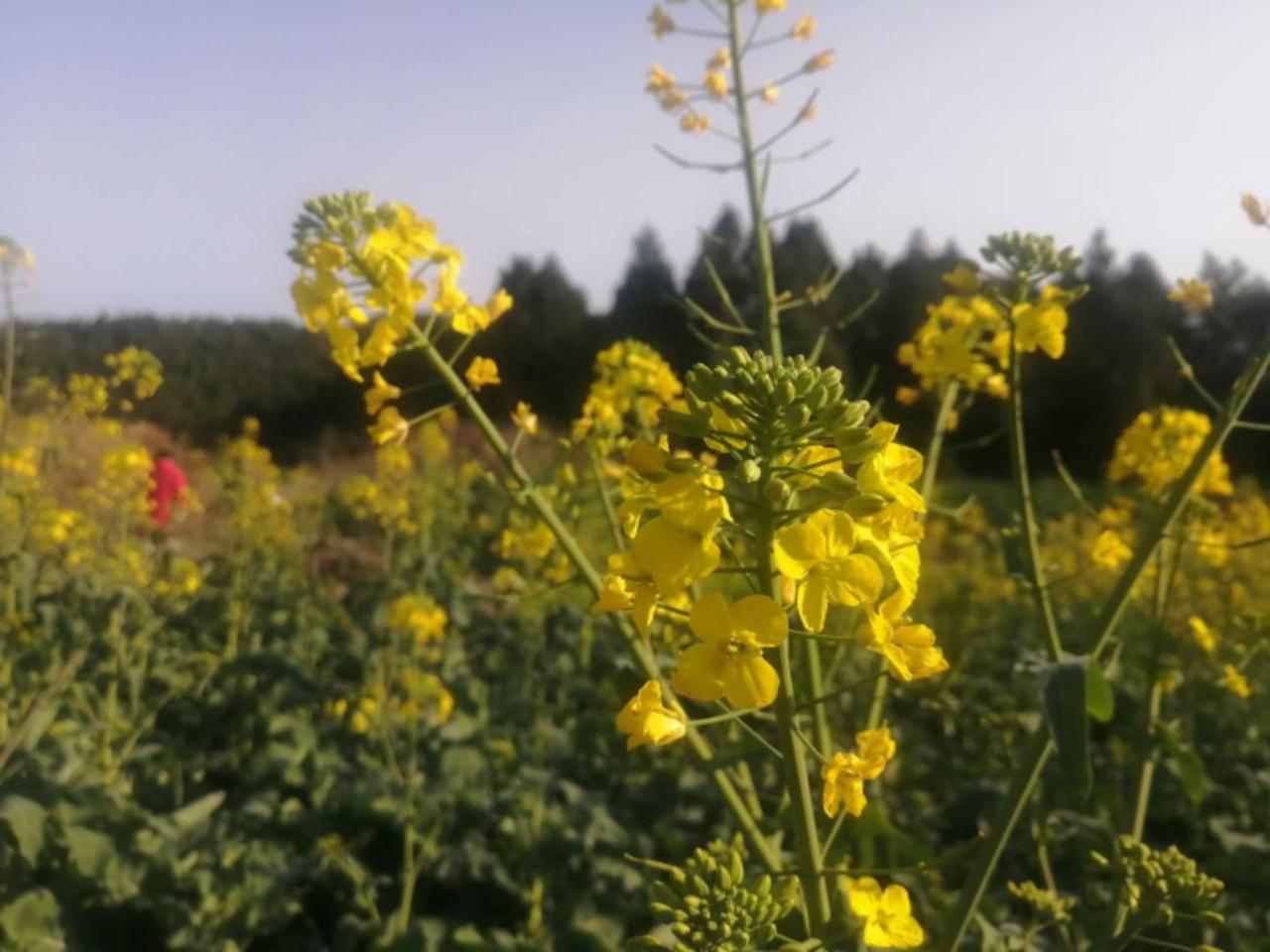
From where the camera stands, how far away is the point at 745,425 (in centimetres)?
121

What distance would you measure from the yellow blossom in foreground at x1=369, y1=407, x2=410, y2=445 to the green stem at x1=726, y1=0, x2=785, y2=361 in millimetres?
758

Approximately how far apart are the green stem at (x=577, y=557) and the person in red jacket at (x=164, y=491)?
3.60 meters

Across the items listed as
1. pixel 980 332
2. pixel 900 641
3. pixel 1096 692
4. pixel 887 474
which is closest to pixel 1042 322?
pixel 980 332

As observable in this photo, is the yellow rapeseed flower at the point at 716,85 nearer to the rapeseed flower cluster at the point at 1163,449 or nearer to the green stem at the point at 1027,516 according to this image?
the green stem at the point at 1027,516

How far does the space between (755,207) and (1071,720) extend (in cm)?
134

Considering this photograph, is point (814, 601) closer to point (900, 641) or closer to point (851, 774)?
point (900, 641)

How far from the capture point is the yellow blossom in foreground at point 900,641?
1.16 metres

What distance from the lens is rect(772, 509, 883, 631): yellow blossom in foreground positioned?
115 cm

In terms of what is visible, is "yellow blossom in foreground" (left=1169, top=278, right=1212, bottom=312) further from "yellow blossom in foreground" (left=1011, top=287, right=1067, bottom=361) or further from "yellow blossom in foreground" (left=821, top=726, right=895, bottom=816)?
"yellow blossom in foreground" (left=821, top=726, right=895, bottom=816)

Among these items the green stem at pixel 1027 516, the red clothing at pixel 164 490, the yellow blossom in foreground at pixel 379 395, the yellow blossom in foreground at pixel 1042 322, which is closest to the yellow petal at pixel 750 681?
the green stem at pixel 1027 516

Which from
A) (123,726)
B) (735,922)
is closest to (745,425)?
(735,922)

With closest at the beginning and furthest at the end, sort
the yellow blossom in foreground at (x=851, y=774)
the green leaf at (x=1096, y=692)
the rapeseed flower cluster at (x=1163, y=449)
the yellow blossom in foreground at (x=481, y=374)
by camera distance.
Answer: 1. the yellow blossom in foreground at (x=851, y=774)
2. the green leaf at (x=1096, y=692)
3. the yellow blossom in foreground at (x=481, y=374)
4. the rapeseed flower cluster at (x=1163, y=449)

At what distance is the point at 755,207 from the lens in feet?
7.73

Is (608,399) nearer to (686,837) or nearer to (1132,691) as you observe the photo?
(686,837)
